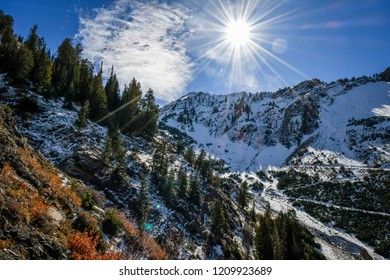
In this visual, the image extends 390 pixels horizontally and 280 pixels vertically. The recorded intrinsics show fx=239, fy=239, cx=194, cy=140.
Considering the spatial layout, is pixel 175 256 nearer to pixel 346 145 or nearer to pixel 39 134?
pixel 39 134

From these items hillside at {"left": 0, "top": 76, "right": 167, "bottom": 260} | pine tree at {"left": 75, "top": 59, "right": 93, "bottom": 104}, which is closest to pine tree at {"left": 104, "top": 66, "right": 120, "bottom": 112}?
pine tree at {"left": 75, "top": 59, "right": 93, "bottom": 104}

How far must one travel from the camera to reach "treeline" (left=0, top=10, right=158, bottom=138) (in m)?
49.4

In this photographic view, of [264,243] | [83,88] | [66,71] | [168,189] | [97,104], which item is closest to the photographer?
[264,243]

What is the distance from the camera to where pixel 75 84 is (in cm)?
6081

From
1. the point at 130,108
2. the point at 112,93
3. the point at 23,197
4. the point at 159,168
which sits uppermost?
the point at 112,93

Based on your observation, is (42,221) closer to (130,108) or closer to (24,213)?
(24,213)

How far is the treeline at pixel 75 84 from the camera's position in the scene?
49.4 meters

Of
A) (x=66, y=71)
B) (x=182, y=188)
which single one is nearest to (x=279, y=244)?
(x=182, y=188)

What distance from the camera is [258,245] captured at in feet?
133

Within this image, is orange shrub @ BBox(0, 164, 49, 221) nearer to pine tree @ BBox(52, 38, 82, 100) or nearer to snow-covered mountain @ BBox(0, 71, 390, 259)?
snow-covered mountain @ BBox(0, 71, 390, 259)

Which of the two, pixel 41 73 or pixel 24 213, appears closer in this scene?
pixel 24 213

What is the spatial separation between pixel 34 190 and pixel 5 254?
5963mm

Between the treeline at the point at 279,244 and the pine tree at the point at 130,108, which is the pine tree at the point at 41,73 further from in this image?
the treeline at the point at 279,244
